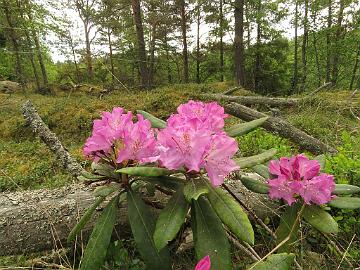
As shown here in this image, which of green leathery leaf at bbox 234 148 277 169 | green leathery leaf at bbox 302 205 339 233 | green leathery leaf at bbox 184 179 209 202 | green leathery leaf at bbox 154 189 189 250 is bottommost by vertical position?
green leathery leaf at bbox 302 205 339 233

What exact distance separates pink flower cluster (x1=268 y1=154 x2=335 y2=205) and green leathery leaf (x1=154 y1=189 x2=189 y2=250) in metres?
0.48

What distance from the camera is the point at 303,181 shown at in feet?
4.94

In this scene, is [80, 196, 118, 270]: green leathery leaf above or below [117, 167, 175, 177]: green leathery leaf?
below

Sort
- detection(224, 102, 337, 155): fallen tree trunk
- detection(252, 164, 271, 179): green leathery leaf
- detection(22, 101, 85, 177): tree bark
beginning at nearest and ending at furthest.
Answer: detection(252, 164, 271, 179): green leathery leaf, detection(22, 101, 85, 177): tree bark, detection(224, 102, 337, 155): fallen tree trunk

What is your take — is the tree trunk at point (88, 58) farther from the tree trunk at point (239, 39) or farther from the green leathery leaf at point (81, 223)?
the green leathery leaf at point (81, 223)

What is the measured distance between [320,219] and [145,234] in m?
0.78

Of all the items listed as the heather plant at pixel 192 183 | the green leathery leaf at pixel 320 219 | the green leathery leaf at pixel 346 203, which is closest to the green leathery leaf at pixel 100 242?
the heather plant at pixel 192 183

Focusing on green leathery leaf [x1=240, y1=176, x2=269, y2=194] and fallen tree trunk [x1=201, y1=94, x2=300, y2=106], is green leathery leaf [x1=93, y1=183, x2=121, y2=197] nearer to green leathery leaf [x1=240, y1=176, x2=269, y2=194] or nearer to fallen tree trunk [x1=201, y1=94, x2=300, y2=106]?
green leathery leaf [x1=240, y1=176, x2=269, y2=194]

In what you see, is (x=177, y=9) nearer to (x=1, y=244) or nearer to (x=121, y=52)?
(x=121, y=52)

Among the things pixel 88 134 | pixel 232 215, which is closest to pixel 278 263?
pixel 232 215

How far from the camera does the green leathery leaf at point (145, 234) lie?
138 centimetres

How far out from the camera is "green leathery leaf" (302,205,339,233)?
1400mm

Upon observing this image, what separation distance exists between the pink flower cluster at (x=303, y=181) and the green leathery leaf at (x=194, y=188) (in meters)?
0.41

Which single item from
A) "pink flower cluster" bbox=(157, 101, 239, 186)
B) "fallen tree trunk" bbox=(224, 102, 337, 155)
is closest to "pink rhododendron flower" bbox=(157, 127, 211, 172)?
"pink flower cluster" bbox=(157, 101, 239, 186)
